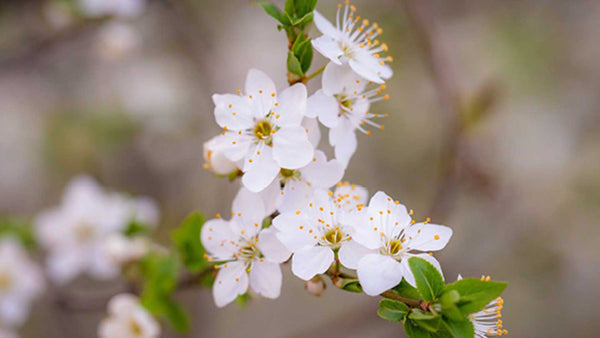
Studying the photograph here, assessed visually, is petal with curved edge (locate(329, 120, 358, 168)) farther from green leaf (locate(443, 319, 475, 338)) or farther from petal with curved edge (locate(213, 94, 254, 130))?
green leaf (locate(443, 319, 475, 338))

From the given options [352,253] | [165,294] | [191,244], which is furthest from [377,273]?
[165,294]

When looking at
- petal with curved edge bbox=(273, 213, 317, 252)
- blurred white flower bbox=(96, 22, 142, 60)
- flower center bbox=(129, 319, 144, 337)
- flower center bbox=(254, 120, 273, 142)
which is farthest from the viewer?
blurred white flower bbox=(96, 22, 142, 60)

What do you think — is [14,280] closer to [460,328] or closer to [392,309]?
[392,309]

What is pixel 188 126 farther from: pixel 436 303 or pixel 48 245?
pixel 436 303

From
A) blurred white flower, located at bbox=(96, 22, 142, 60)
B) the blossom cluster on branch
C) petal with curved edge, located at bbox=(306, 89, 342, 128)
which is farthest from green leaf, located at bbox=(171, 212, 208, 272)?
blurred white flower, located at bbox=(96, 22, 142, 60)

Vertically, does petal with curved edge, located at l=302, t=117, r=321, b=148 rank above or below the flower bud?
above

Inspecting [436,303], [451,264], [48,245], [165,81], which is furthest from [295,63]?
[165,81]

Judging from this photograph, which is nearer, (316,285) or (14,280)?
(316,285)
